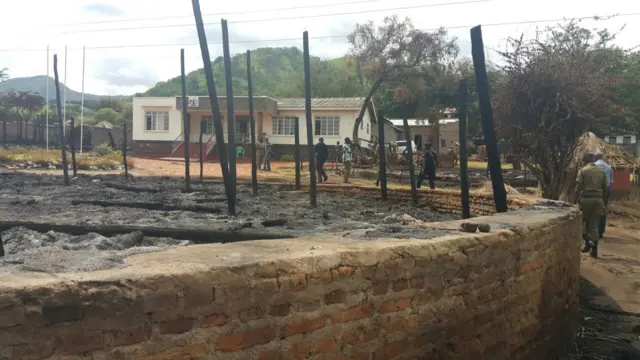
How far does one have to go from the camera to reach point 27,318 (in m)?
2.11

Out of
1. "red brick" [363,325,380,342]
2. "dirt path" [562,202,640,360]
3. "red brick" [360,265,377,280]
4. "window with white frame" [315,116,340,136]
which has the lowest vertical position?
"dirt path" [562,202,640,360]

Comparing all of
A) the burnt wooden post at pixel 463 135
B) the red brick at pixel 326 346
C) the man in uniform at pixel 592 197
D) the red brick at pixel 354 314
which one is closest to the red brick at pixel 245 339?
the red brick at pixel 326 346

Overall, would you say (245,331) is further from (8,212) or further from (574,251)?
(8,212)

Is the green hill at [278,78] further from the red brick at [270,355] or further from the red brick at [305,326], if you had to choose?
the red brick at [270,355]

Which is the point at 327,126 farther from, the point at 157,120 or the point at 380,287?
the point at 380,287

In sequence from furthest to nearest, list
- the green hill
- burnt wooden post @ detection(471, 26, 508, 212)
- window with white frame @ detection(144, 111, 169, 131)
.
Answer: the green hill, window with white frame @ detection(144, 111, 169, 131), burnt wooden post @ detection(471, 26, 508, 212)

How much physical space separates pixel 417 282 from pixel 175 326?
1603 millimetres

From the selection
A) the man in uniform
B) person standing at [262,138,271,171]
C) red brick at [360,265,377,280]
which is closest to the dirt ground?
red brick at [360,265,377,280]

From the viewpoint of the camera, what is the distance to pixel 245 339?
2637 mm

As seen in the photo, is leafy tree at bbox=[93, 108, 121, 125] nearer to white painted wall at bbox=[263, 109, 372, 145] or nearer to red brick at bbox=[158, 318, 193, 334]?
white painted wall at bbox=[263, 109, 372, 145]

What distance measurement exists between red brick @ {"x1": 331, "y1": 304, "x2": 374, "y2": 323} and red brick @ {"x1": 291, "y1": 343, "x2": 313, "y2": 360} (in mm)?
210

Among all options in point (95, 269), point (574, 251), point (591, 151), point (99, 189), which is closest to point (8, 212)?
point (99, 189)

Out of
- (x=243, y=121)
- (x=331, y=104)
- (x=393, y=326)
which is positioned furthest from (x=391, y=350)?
(x=243, y=121)

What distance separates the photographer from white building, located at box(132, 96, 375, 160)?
30.8m
